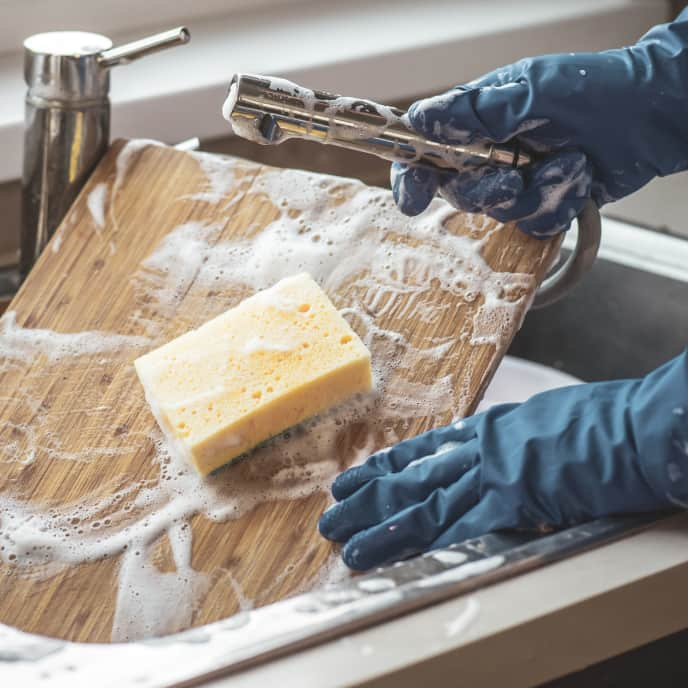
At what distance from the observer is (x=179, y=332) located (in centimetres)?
106

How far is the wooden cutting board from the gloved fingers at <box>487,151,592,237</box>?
0.04m

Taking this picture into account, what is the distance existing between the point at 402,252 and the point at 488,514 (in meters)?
0.35

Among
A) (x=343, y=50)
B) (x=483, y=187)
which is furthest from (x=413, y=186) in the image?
(x=343, y=50)

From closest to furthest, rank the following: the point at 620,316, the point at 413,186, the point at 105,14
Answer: the point at 413,186, the point at 620,316, the point at 105,14

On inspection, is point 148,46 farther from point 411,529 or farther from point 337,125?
point 411,529

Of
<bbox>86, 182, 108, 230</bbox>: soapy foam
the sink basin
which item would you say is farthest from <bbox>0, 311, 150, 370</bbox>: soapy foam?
the sink basin

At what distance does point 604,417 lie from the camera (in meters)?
0.86

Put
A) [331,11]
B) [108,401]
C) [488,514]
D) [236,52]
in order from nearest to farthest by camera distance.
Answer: [488,514] < [108,401] < [236,52] < [331,11]

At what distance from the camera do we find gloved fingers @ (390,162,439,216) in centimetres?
103

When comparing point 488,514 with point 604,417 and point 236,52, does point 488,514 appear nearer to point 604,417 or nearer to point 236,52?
point 604,417

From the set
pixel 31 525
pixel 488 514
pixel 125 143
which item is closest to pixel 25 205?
pixel 125 143

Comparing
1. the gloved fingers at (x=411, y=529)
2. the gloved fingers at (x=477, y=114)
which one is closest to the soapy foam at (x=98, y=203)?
the gloved fingers at (x=477, y=114)

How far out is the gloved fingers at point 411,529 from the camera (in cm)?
87

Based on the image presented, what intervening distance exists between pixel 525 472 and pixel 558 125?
1.21 feet
